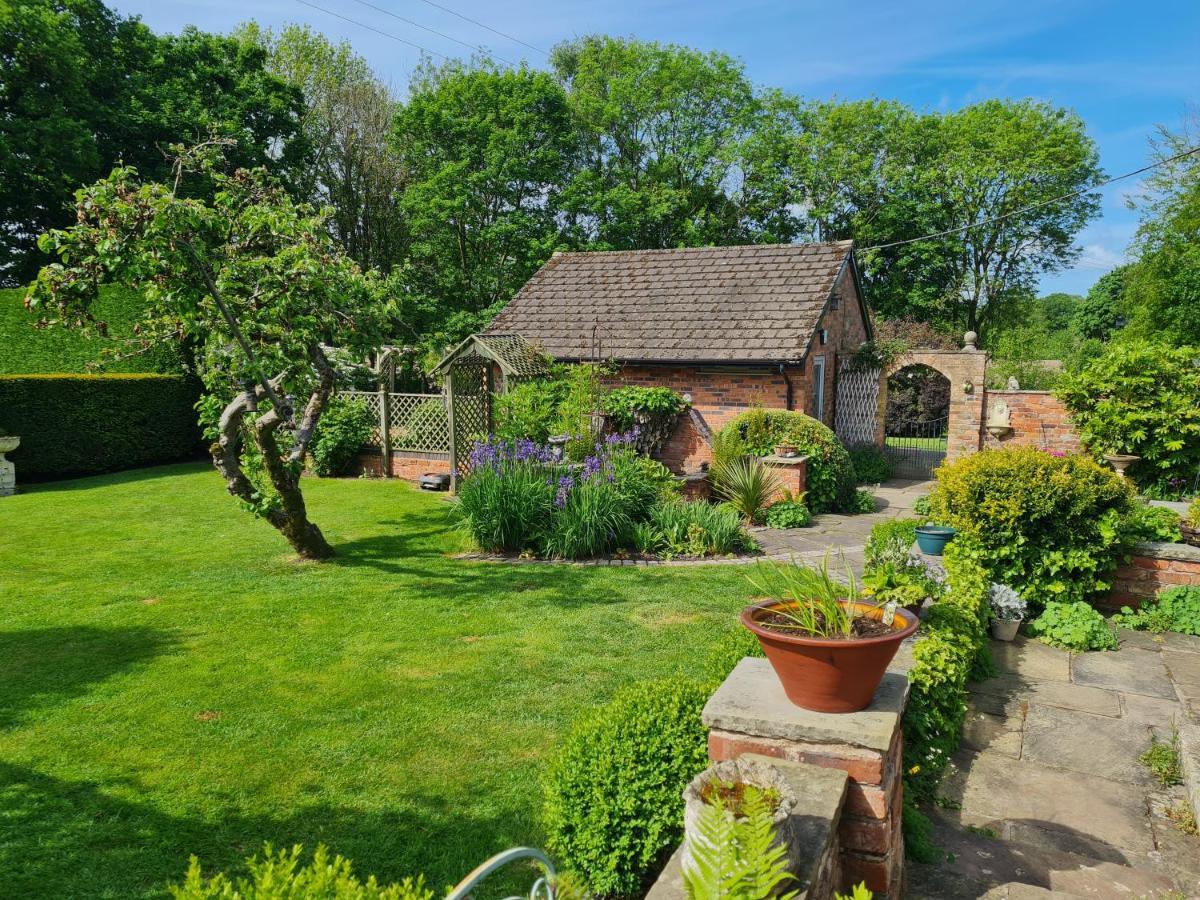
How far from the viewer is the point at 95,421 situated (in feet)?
50.2

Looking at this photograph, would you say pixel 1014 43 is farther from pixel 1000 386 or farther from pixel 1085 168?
pixel 1085 168

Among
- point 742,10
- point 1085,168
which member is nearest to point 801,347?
point 742,10

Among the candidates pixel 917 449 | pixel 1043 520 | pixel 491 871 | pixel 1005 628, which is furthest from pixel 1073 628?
pixel 917 449

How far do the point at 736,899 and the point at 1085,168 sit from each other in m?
38.2

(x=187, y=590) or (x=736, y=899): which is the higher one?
(x=736, y=899)

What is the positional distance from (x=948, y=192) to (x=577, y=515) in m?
29.2

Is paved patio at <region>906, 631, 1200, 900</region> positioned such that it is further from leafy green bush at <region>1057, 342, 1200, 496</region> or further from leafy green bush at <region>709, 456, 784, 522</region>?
leafy green bush at <region>1057, 342, 1200, 496</region>

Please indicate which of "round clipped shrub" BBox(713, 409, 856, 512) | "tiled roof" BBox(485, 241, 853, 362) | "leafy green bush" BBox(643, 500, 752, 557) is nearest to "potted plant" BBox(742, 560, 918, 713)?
"leafy green bush" BBox(643, 500, 752, 557)

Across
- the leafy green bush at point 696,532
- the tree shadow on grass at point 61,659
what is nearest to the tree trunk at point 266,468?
the tree shadow on grass at point 61,659

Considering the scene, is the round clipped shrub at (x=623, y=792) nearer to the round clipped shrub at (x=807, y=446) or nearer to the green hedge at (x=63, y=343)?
the round clipped shrub at (x=807, y=446)

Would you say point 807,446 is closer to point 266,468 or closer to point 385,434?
Answer: point 266,468

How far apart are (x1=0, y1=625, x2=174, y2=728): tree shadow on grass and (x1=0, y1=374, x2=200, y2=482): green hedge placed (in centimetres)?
981

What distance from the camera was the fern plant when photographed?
1839mm

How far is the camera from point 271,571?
28.1 feet
